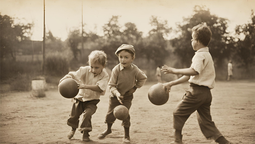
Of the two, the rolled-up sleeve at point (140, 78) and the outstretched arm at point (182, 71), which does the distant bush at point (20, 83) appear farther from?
the outstretched arm at point (182, 71)

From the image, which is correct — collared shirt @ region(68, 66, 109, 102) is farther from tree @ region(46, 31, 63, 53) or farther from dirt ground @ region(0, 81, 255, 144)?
tree @ region(46, 31, 63, 53)

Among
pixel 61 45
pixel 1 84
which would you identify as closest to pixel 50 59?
pixel 61 45

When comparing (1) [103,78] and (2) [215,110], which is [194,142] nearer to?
(1) [103,78]

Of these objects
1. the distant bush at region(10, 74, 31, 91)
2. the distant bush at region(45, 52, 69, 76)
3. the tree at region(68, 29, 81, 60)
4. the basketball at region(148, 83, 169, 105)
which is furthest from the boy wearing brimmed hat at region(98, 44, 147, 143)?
the tree at region(68, 29, 81, 60)

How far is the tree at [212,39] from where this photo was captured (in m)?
29.6

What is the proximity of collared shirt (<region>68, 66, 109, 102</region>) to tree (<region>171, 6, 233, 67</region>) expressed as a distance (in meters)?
26.1

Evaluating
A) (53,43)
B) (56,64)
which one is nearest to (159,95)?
(56,64)

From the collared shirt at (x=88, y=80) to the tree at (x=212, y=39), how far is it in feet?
85.8

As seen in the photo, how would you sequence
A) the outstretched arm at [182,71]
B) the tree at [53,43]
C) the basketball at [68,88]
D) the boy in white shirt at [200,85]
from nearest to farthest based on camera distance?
the outstretched arm at [182,71], the boy in white shirt at [200,85], the basketball at [68,88], the tree at [53,43]

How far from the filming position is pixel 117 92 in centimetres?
448

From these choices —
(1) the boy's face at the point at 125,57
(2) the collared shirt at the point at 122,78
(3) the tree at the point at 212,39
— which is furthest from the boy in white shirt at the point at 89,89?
(3) the tree at the point at 212,39

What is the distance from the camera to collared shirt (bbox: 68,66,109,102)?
4.69 m

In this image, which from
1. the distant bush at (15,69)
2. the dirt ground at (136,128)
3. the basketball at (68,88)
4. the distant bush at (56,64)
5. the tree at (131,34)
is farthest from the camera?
the tree at (131,34)

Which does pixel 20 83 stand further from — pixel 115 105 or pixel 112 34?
pixel 112 34
